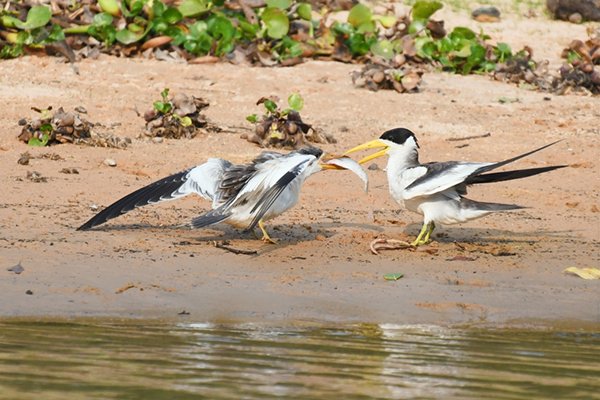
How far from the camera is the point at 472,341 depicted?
19.0 feet

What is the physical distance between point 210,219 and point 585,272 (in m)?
2.22

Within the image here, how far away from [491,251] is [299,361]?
272cm

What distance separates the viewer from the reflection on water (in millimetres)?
4805

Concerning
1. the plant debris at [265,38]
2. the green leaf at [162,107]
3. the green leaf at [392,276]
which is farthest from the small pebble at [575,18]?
the green leaf at [392,276]

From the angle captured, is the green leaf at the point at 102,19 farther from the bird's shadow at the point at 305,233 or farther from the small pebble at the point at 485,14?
the small pebble at the point at 485,14

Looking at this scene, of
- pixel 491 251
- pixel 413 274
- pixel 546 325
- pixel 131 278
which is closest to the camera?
pixel 546 325

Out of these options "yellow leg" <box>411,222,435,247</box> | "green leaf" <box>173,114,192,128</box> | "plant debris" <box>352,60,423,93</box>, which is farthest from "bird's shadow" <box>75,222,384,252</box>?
"plant debris" <box>352,60,423,93</box>

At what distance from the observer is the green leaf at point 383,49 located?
12.1m

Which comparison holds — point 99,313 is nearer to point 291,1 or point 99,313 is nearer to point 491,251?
point 491,251

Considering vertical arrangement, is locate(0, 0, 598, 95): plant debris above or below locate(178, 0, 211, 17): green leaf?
below

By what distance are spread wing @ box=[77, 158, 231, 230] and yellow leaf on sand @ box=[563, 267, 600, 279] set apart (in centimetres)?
227

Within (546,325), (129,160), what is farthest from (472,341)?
(129,160)

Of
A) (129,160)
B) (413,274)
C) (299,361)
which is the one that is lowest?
(129,160)

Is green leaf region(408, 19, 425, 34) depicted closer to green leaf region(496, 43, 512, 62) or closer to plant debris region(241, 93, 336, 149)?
green leaf region(496, 43, 512, 62)
